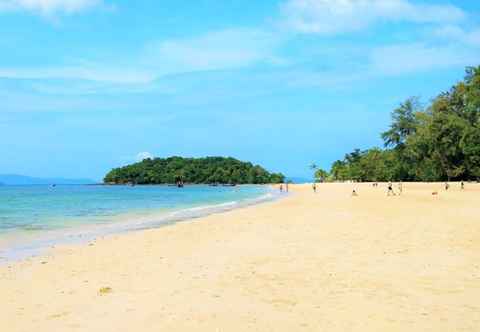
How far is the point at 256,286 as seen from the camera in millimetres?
7695

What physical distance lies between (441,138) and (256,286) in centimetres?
7455

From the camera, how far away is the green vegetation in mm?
68875

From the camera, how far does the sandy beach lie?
19.5 ft

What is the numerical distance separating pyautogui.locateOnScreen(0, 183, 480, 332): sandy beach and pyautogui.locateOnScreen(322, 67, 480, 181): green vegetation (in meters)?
62.6

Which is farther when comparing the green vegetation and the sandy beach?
the green vegetation

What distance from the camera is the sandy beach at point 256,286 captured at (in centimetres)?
594

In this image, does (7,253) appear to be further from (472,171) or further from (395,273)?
(472,171)

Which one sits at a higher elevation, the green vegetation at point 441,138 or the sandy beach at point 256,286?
the green vegetation at point 441,138

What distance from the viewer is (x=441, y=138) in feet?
247

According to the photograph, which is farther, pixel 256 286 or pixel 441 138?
pixel 441 138

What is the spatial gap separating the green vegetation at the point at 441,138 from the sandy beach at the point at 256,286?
62.6 m

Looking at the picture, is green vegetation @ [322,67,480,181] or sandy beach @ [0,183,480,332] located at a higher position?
green vegetation @ [322,67,480,181]

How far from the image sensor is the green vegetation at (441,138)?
68.9 m

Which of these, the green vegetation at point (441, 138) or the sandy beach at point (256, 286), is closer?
the sandy beach at point (256, 286)
